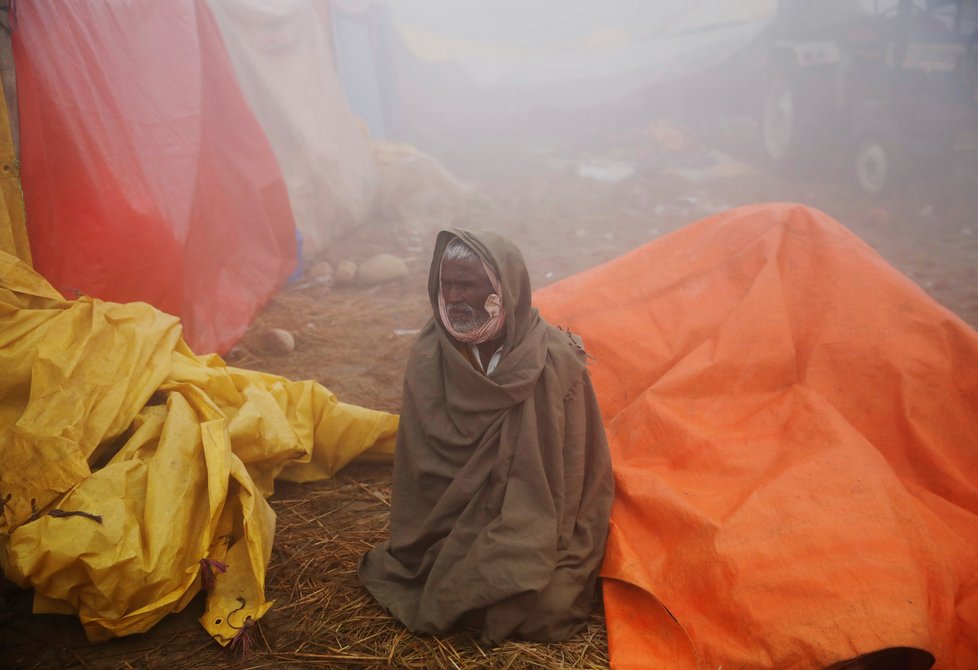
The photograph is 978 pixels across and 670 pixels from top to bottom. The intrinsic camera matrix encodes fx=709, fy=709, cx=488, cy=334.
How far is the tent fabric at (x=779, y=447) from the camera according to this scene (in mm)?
2041

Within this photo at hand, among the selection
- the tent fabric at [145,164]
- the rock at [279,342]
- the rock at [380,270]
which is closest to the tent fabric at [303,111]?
the rock at [380,270]

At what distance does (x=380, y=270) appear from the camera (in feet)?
21.2

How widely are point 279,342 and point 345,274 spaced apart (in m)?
1.90

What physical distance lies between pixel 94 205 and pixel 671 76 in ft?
38.2

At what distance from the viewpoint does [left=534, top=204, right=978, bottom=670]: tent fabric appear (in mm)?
2041

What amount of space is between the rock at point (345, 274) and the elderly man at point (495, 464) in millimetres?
4125

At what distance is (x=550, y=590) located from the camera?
2.21 m

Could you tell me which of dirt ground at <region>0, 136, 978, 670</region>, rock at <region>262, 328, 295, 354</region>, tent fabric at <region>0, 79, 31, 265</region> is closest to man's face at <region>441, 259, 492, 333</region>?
dirt ground at <region>0, 136, 978, 670</region>

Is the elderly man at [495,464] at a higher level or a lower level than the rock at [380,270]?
higher

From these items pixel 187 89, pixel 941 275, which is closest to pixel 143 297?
pixel 187 89

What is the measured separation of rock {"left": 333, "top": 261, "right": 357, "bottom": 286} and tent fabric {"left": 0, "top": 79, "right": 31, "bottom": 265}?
10.8 feet

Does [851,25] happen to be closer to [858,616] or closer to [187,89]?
[187,89]

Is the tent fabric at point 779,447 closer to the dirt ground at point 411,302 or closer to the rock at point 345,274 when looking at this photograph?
the dirt ground at point 411,302

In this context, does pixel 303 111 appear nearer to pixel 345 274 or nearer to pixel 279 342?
pixel 345 274
